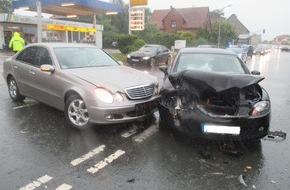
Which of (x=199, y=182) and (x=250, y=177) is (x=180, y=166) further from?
(x=250, y=177)

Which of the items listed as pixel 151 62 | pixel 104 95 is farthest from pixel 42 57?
pixel 151 62

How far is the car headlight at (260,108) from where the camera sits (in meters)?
4.59

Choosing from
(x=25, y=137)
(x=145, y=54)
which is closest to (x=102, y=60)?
(x=25, y=137)

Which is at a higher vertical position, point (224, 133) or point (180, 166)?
point (224, 133)

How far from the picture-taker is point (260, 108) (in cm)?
468

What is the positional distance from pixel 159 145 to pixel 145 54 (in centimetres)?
1520

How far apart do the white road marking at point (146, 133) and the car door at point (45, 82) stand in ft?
5.75

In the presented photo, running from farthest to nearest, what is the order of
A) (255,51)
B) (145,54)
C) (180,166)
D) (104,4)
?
1. (255,51)
2. (104,4)
3. (145,54)
4. (180,166)

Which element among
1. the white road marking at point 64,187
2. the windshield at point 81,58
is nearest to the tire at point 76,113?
the windshield at point 81,58

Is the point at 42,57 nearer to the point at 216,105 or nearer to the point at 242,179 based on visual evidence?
the point at 216,105

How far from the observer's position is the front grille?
17.9 feet

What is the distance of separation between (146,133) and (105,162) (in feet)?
4.72

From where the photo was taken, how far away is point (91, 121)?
533cm

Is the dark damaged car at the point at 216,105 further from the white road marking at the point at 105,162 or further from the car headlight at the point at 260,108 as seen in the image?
the white road marking at the point at 105,162
